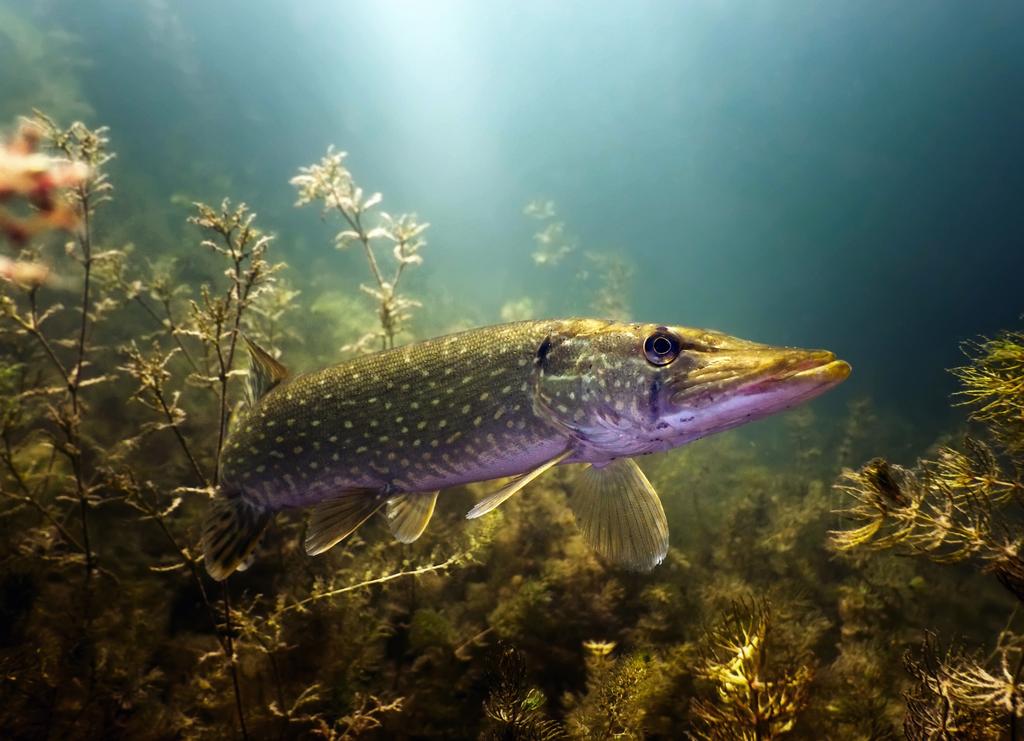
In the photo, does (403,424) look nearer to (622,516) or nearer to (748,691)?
(622,516)

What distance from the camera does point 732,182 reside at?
180 ft

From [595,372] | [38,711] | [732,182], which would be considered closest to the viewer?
[595,372]

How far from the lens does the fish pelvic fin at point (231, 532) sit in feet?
8.93

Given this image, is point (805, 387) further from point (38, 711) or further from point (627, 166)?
point (627, 166)

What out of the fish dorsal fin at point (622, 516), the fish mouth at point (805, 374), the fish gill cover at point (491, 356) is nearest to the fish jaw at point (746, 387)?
the fish mouth at point (805, 374)

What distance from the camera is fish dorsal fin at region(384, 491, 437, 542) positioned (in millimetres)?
2627

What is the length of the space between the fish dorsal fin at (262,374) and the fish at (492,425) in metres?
0.20

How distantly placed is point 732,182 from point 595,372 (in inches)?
2489

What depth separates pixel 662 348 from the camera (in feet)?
7.30

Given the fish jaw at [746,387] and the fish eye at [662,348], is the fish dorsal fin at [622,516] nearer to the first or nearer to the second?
the fish jaw at [746,387]

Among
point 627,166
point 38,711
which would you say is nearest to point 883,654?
point 38,711

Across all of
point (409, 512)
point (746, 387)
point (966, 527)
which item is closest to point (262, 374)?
point (409, 512)

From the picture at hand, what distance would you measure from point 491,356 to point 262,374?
5.86 ft

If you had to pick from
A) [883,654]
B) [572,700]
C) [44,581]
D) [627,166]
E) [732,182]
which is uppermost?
[627,166]
